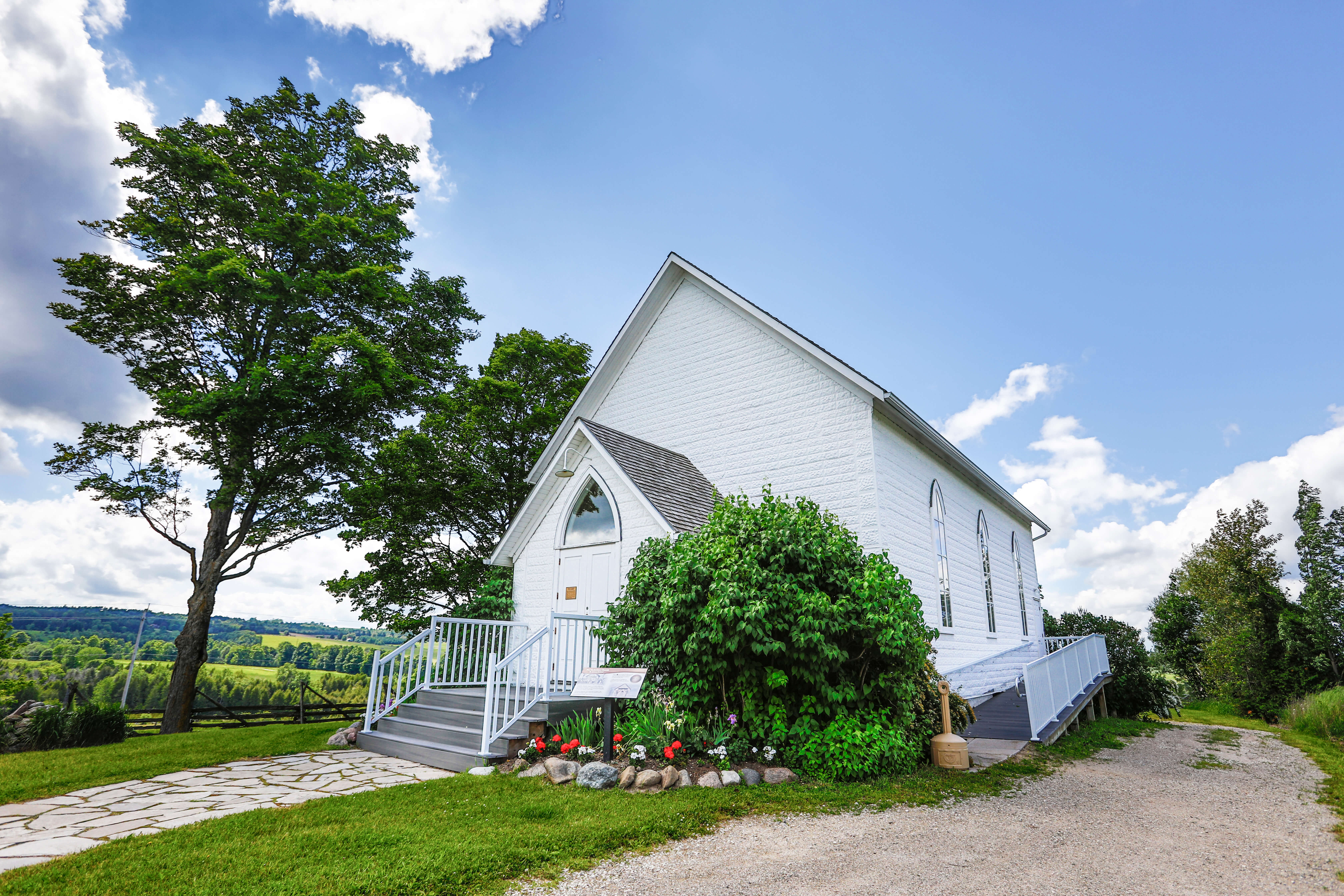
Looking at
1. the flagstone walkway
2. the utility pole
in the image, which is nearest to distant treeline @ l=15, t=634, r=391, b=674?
the utility pole

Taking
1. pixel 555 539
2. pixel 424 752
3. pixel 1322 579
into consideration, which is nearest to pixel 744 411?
pixel 555 539

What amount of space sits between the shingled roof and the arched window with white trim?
11.6 m

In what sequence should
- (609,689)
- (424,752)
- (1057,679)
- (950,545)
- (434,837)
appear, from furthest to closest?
(950,545) < (1057,679) < (424,752) < (609,689) < (434,837)

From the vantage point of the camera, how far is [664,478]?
10.9 metres

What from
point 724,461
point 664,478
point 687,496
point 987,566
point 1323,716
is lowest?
point 1323,716

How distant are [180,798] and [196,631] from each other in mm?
9083

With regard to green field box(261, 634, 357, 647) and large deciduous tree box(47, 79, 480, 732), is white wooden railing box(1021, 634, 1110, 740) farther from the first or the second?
green field box(261, 634, 357, 647)

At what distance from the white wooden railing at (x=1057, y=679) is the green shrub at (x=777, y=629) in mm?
2980

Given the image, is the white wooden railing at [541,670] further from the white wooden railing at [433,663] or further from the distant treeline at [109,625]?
the distant treeline at [109,625]

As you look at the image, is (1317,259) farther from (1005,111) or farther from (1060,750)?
(1060,750)

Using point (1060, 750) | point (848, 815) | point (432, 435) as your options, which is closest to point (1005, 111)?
point (1060, 750)

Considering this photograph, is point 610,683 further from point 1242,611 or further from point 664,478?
point 1242,611

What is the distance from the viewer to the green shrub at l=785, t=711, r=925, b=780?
682 cm

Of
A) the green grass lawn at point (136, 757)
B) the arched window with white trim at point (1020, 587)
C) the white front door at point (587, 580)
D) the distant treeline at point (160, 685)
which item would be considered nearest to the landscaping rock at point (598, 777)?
the white front door at point (587, 580)
